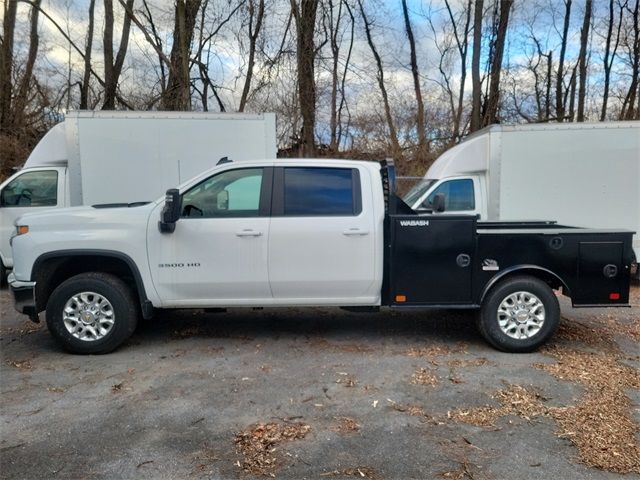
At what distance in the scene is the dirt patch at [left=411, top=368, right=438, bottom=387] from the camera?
4656 mm

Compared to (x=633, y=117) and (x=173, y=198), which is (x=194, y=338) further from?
(x=633, y=117)

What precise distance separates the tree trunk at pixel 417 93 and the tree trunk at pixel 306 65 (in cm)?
458

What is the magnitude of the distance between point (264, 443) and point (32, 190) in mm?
7631

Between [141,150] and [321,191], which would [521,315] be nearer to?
[321,191]

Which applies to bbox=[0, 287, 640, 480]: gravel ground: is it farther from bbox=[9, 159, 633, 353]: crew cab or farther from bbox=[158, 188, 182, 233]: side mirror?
bbox=[158, 188, 182, 233]: side mirror

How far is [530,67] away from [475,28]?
7.41 meters

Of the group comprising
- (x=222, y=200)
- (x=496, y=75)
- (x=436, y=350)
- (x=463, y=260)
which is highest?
Answer: (x=496, y=75)

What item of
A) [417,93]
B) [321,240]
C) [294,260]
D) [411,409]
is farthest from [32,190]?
[417,93]

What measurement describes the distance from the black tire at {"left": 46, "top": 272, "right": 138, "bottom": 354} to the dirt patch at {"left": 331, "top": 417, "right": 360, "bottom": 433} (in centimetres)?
260

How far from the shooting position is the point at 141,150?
8.90 meters

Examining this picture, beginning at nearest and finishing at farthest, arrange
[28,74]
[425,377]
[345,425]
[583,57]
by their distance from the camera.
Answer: [345,425]
[425,377]
[28,74]
[583,57]

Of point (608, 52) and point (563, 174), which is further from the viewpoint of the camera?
point (608, 52)

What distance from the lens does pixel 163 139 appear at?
29.2ft

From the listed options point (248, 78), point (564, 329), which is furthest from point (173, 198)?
point (248, 78)
